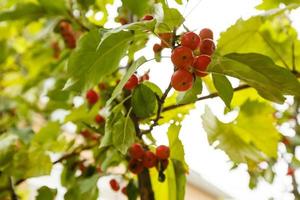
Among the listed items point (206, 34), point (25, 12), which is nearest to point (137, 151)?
point (206, 34)

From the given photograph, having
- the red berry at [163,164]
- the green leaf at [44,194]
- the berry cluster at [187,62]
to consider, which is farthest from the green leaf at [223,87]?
the green leaf at [44,194]

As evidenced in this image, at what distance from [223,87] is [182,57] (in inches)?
2.6

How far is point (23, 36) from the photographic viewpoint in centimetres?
168

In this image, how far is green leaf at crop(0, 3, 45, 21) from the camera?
0.94m

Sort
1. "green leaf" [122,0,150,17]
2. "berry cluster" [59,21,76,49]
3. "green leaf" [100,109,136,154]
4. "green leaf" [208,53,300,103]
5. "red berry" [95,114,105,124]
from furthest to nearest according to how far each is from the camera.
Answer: "berry cluster" [59,21,76,49]
"red berry" [95,114,105,124]
"green leaf" [122,0,150,17]
"green leaf" [100,109,136,154]
"green leaf" [208,53,300,103]

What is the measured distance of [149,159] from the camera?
2.25 ft

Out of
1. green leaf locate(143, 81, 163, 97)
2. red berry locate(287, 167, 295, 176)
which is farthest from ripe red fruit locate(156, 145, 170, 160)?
red berry locate(287, 167, 295, 176)

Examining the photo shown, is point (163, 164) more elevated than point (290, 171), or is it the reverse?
point (163, 164)

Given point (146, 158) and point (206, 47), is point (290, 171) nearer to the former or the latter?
point (146, 158)

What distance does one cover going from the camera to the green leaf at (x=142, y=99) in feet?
1.76

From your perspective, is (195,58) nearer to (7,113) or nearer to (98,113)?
(98,113)

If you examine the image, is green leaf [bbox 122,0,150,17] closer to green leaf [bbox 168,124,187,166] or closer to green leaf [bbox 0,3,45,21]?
green leaf [bbox 168,124,187,166]

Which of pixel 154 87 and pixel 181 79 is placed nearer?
pixel 181 79

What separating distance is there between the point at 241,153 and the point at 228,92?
0.89 feet
